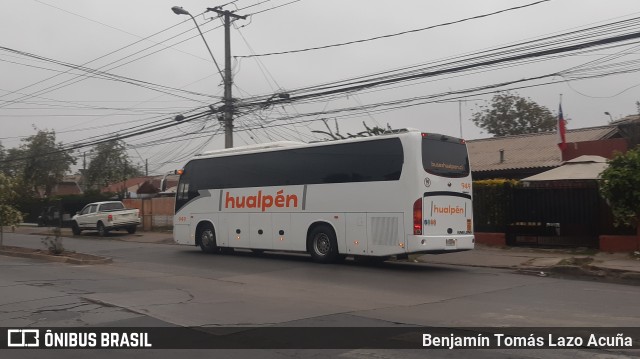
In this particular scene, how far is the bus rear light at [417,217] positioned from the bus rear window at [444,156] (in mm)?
869

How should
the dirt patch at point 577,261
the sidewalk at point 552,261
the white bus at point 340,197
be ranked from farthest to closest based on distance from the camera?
the dirt patch at point 577,261 → the white bus at point 340,197 → the sidewalk at point 552,261

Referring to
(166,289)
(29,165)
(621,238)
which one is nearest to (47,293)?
(166,289)

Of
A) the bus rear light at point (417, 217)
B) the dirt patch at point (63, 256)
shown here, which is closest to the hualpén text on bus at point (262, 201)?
the dirt patch at point (63, 256)

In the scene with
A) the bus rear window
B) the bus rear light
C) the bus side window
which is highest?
the bus rear window

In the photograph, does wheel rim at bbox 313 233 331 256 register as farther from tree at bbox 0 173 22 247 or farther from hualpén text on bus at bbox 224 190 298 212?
tree at bbox 0 173 22 247

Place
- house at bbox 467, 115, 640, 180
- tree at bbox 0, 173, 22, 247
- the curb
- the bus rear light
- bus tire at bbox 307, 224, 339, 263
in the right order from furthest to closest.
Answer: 1. house at bbox 467, 115, 640, 180
2. tree at bbox 0, 173, 22, 247
3. the curb
4. bus tire at bbox 307, 224, 339, 263
5. the bus rear light

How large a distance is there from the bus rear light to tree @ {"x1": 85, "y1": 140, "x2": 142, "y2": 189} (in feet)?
138

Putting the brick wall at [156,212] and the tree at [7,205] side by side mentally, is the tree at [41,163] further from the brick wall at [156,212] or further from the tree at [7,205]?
the tree at [7,205]

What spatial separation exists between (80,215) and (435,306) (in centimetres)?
2734

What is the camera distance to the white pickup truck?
102 feet

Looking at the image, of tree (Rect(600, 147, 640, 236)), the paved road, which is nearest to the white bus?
the paved road

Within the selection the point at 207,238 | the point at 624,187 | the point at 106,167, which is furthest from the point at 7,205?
the point at 106,167

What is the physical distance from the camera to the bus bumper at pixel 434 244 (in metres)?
14.6

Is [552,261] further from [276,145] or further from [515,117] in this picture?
[515,117]
